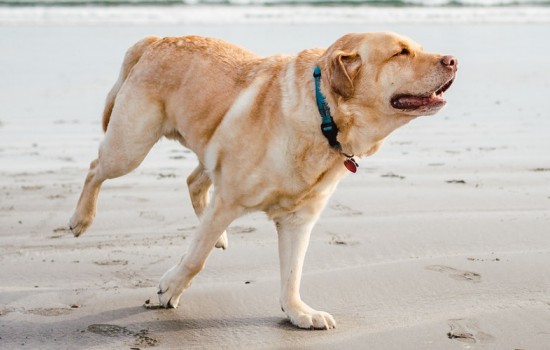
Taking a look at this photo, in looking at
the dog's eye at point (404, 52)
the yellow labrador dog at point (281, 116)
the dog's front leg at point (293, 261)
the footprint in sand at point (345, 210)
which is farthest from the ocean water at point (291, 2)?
the dog's eye at point (404, 52)

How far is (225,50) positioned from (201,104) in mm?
430

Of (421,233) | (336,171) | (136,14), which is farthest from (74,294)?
(136,14)

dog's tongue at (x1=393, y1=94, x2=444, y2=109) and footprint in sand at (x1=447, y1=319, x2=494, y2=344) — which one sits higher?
dog's tongue at (x1=393, y1=94, x2=444, y2=109)

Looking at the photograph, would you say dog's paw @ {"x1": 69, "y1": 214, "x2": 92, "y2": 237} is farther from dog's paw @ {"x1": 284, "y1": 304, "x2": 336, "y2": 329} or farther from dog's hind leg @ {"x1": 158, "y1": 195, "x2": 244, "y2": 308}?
dog's paw @ {"x1": 284, "y1": 304, "x2": 336, "y2": 329}

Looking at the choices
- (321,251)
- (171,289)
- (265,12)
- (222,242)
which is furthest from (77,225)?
(265,12)

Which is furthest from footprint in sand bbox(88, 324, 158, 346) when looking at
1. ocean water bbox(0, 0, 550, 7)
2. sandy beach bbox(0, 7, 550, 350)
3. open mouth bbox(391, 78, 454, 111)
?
ocean water bbox(0, 0, 550, 7)

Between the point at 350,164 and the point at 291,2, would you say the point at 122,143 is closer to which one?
the point at 350,164

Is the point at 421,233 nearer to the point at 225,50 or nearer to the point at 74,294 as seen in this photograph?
the point at 225,50

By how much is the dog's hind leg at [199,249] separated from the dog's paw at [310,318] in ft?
1.85

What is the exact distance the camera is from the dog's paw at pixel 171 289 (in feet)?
14.7

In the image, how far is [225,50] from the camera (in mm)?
5051

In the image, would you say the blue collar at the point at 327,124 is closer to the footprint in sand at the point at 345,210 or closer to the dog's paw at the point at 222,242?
the dog's paw at the point at 222,242

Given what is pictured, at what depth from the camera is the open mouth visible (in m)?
4.08

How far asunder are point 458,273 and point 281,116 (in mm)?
1465
